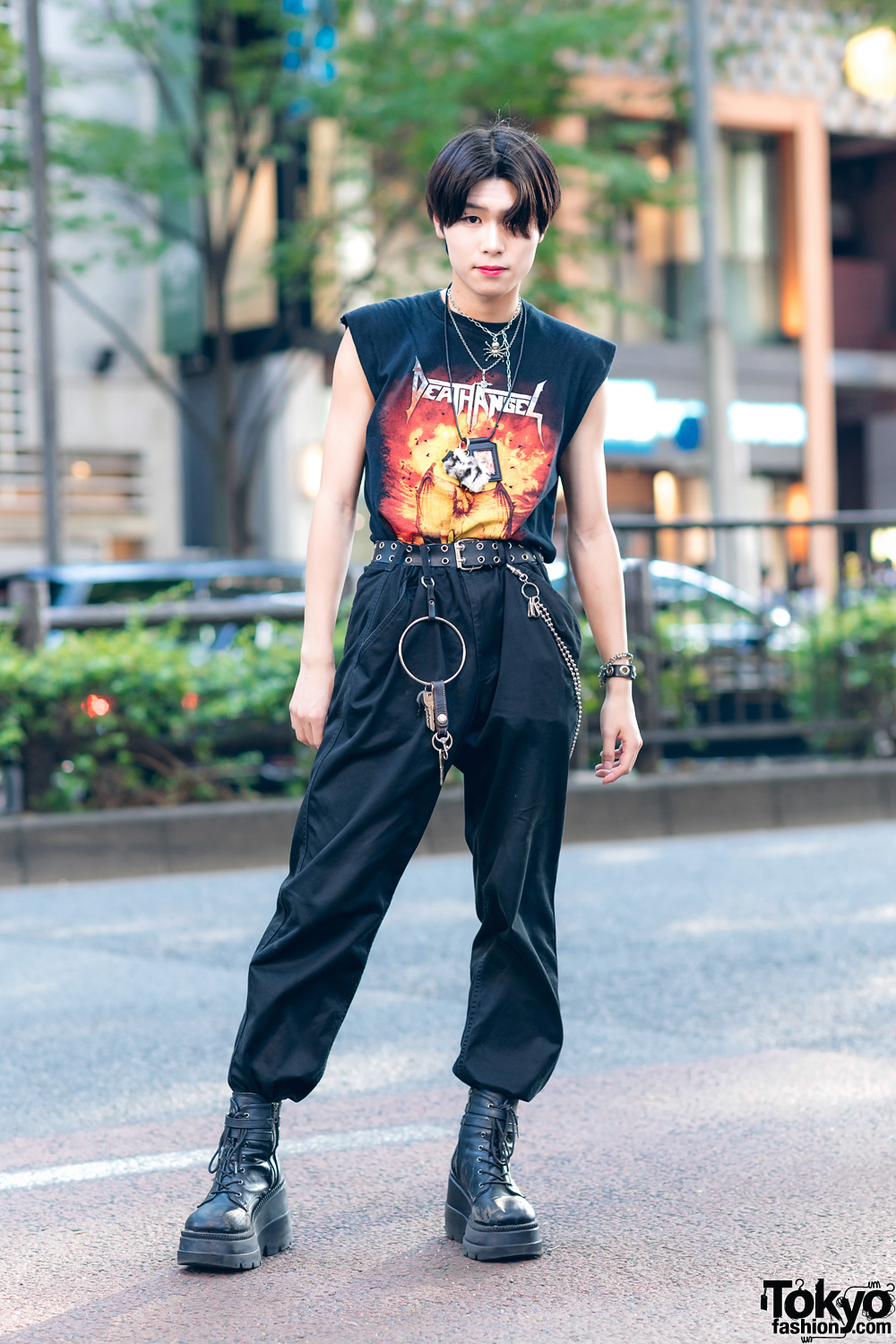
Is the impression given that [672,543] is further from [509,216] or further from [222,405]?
[222,405]

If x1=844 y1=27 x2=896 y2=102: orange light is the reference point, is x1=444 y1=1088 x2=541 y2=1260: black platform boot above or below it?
below

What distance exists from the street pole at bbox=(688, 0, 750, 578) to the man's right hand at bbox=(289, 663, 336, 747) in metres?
12.8

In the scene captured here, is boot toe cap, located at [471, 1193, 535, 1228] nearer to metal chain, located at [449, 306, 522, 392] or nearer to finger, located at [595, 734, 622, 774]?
finger, located at [595, 734, 622, 774]

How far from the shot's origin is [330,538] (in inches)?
121

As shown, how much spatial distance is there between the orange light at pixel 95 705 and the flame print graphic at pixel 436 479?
231 inches

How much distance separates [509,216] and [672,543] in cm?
720

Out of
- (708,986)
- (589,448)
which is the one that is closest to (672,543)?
(708,986)

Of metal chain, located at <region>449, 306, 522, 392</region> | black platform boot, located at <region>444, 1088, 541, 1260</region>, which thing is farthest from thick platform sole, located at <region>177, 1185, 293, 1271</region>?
metal chain, located at <region>449, 306, 522, 392</region>

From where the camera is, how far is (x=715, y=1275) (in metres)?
2.96

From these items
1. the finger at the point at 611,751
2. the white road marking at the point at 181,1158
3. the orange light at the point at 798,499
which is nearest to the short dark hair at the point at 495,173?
the finger at the point at 611,751

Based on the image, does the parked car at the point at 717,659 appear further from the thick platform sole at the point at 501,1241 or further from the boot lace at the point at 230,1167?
the boot lace at the point at 230,1167

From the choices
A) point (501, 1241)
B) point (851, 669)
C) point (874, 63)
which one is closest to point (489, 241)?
point (501, 1241)

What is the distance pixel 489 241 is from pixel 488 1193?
5.26ft

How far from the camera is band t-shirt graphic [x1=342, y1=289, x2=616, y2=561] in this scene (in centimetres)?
305
